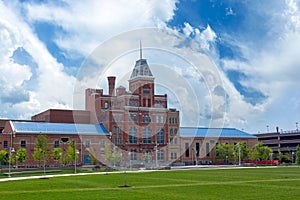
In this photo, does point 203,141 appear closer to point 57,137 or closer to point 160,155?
point 160,155

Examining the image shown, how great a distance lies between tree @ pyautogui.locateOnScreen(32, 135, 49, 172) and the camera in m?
76.0

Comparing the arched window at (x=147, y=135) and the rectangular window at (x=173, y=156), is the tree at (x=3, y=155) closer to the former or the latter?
the arched window at (x=147, y=135)

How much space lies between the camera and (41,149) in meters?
77.3

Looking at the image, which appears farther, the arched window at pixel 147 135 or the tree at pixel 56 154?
the arched window at pixel 147 135

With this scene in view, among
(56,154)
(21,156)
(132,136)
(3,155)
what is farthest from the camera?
(132,136)

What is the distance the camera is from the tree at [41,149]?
249ft

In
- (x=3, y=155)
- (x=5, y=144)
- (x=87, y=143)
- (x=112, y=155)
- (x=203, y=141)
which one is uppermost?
(x=5, y=144)

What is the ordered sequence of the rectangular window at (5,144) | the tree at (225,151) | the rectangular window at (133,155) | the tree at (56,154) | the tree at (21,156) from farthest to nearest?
1. the tree at (225,151)
2. the rectangular window at (133,155)
3. the rectangular window at (5,144)
4. the tree at (56,154)
5. the tree at (21,156)

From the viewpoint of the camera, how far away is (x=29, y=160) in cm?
8362

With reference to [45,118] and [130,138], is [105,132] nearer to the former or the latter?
[130,138]

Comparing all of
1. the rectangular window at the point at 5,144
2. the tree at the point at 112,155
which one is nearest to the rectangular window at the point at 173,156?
the tree at the point at 112,155

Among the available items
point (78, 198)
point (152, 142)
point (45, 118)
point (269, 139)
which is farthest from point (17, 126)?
point (269, 139)

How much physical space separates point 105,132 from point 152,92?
1660cm

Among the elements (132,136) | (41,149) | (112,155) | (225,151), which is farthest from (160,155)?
(41,149)
